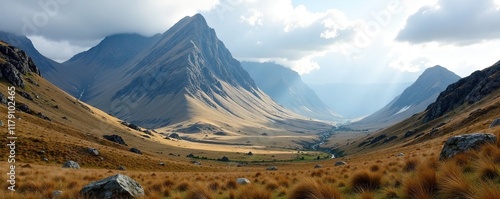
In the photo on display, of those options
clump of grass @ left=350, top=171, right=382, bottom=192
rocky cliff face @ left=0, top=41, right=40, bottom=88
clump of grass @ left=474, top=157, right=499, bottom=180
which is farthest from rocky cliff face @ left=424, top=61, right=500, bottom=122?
rocky cliff face @ left=0, top=41, right=40, bottom=88

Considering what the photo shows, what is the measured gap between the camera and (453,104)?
160 m

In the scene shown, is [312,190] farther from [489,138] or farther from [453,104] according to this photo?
[453,104]

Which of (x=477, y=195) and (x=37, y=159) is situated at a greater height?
(x=37, y=159)

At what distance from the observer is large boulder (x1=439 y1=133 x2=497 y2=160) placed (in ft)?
43.4

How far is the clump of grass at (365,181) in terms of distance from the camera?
1156 centimetres

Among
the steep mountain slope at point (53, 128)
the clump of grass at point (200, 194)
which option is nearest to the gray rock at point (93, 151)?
the steep mountain slope at point (53, 128)

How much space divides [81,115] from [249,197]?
18366 cm

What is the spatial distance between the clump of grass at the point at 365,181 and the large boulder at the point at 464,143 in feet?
12.9

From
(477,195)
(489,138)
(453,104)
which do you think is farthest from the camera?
(453,104)

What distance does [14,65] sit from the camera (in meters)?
169

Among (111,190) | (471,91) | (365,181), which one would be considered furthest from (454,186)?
(471,91)

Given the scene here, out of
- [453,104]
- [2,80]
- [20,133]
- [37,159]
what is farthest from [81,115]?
[453,104]

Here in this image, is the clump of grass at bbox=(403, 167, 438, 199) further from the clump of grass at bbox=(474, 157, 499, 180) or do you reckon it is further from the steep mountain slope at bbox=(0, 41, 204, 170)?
the steep mountain slope at bbox=(0, 41, 204, 170)

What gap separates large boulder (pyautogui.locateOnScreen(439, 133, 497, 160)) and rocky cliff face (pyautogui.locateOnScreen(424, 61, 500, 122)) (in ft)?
490
